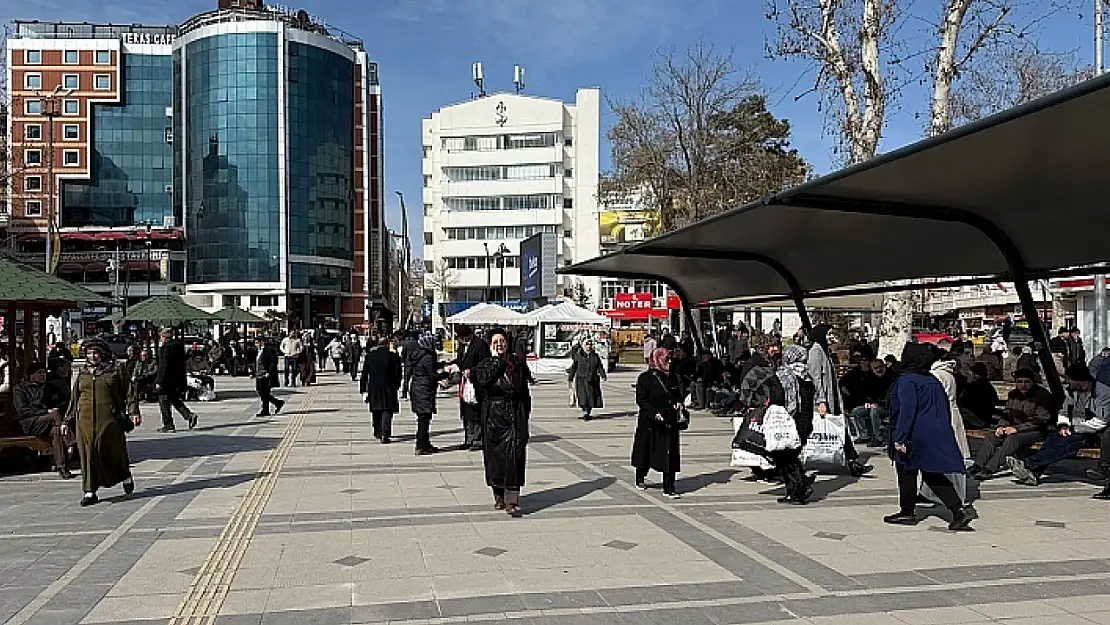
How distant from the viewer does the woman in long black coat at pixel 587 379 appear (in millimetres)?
18797

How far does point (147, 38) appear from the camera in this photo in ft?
283

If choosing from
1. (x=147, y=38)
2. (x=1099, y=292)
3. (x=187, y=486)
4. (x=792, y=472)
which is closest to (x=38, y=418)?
(x=187, y=486)

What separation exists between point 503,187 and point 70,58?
39.5 m

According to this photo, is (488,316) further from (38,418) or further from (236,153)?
(236,153)

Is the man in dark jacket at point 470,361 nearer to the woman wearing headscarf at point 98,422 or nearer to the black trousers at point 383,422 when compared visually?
the black trousers at point 383,422

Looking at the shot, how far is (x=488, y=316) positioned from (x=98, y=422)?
2041 centimetres

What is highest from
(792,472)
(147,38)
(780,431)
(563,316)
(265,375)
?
(147,38)

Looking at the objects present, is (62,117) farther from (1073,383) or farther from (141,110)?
(1073,383)

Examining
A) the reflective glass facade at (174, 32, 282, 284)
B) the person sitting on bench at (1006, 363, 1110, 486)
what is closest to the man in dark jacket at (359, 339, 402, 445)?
the person sitting on bench at (1006, 363, 1110, 486)

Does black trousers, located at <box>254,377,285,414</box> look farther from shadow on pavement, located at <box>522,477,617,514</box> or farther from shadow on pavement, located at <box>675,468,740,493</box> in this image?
shadow on pavement, located at <box>675,468,740,493</box>

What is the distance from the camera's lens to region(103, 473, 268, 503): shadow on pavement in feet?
34.3

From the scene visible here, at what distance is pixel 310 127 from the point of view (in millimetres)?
79875

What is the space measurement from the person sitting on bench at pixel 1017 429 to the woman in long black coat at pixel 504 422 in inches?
209

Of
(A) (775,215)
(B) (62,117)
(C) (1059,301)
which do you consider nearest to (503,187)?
(B) (62,117)
